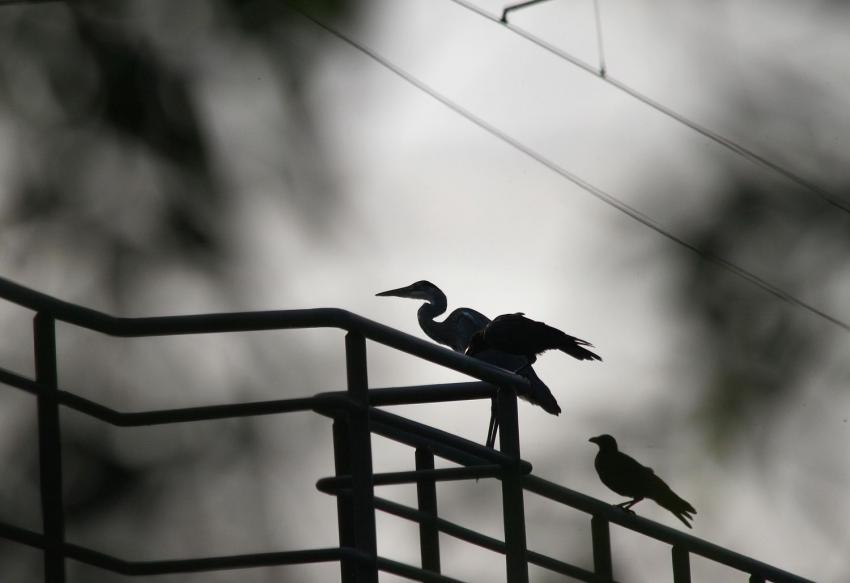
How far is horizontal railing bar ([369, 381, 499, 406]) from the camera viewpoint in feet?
8.60

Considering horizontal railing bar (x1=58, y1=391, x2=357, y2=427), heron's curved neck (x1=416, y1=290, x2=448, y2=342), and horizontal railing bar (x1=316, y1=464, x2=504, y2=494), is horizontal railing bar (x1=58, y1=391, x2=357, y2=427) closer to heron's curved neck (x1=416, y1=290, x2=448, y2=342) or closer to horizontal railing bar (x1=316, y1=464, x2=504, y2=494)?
horizontal railing bar (x1=316, y1=464, x2=504, y2=494)

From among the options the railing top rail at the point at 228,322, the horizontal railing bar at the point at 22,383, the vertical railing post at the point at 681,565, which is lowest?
the horizontal railing bar at the point at 22,383

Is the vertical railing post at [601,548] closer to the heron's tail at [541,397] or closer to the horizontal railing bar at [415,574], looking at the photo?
the horizontal railing bar at [415,574]

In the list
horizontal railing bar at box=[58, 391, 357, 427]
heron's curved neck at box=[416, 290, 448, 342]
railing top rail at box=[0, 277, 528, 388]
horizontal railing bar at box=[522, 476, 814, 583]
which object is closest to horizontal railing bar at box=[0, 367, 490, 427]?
horizontal railing bar at box=[58, 391, 357, 427]

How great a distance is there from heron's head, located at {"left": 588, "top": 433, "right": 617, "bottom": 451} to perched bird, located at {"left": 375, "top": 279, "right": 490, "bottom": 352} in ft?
4.50

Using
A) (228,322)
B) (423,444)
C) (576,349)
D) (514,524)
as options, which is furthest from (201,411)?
(576,349)

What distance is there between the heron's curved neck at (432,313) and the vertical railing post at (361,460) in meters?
5.58

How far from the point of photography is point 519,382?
107 inches

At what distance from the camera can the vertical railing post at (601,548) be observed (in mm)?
3318

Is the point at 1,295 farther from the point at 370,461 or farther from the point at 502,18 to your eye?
the point at 502,18

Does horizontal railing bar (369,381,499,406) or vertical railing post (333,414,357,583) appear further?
horizontal railing bar (369,381,499,406)

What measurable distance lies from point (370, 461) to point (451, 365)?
36 cm

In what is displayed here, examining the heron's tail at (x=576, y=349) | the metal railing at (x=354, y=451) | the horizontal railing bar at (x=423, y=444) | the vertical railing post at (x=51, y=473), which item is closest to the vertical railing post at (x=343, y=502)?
the metal railing at (x=354, y=451)

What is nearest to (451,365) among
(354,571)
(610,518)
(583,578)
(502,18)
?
(354,571)
